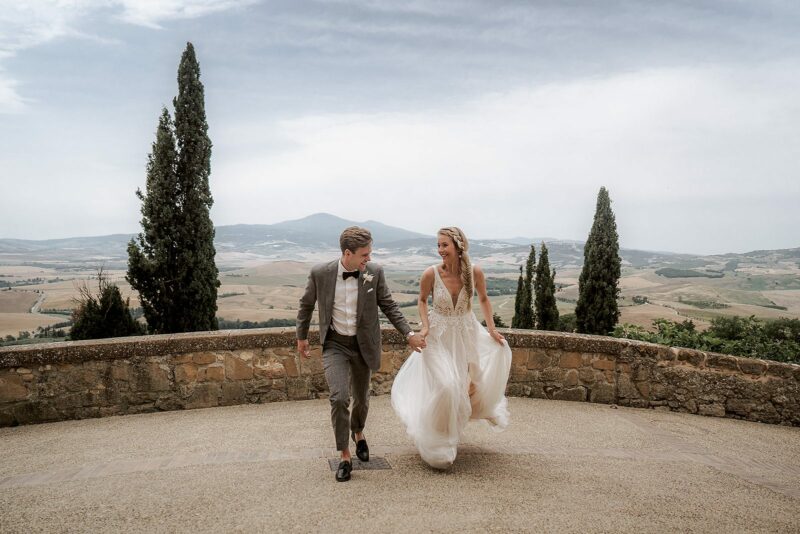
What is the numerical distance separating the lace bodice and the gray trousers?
32.7 inches

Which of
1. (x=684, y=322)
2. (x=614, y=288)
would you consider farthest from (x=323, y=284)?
(x=614, y=288)

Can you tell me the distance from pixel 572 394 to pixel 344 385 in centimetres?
382

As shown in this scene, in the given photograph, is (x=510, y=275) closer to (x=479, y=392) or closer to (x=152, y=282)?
(x=152, y=282)

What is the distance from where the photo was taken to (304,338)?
4656mm

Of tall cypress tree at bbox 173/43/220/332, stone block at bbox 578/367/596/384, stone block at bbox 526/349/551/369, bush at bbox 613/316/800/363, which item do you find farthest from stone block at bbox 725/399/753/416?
tall cypress tree at bbox 173/43/220/332

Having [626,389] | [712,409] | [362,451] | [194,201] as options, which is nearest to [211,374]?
[362,451]

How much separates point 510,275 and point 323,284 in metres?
36.5

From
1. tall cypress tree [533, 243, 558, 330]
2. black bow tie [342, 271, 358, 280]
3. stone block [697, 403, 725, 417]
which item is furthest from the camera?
tall cypress tree [533, 243, 558, 330]

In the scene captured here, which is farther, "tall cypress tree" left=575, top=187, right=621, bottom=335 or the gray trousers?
"tall cypress tree" left=575, top=187, right=621, bottom=335

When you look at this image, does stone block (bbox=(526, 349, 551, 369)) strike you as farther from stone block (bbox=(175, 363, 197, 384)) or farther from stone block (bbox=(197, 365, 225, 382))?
stone block (bbox=(175, 363, 197, 384))

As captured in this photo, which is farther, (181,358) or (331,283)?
(181,358)

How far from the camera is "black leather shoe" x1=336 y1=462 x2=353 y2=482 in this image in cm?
399

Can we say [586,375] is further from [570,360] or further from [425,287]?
[425,287]

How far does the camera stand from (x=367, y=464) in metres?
4.40
